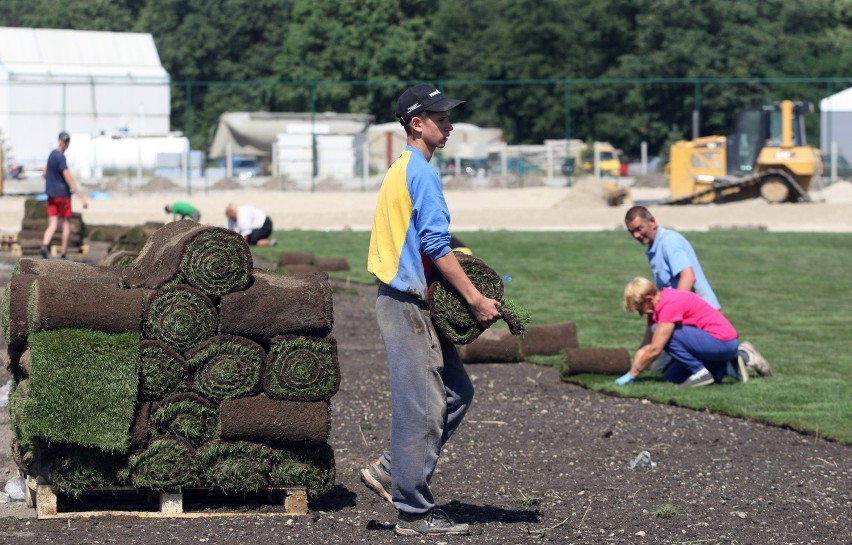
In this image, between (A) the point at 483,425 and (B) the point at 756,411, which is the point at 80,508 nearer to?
(A) the point at 483,425

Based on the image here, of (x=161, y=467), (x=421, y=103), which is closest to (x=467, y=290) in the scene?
(x=421, y=103)

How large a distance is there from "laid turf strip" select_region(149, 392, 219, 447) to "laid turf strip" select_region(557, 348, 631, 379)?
525 centimetres

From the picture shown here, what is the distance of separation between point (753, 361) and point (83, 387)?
22.2 feet

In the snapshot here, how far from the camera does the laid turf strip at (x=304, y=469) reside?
22.5 ft

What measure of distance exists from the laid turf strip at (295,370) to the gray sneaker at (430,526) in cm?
81

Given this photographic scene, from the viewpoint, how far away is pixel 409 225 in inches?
244

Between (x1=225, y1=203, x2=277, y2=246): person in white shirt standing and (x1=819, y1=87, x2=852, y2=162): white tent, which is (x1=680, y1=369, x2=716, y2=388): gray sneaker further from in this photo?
(x1=819, y1=87, x2=852, y2=162): white tent

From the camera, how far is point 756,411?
10.1 meters

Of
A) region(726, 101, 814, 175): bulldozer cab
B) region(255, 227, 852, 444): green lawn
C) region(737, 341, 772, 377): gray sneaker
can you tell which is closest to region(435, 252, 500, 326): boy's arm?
region(255, 227, 852, 444): green lawn

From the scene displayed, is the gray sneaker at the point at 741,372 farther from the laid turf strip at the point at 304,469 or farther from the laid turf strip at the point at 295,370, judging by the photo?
the laid turf strip at the point at 295,370

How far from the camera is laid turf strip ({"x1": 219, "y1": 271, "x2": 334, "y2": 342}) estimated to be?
675 centimetres

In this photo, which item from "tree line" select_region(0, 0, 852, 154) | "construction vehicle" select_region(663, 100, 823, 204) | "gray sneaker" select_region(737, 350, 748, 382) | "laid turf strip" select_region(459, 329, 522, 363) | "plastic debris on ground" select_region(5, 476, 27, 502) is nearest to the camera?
"plastic debris on ground" select_region(5, 476, 27, 502)

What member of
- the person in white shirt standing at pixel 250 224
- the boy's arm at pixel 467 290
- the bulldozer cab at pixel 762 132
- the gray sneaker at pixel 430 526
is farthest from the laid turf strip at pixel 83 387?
the bulldozer cab at pixel 762 132

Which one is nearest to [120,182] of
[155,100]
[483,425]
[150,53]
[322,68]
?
[155,100]
